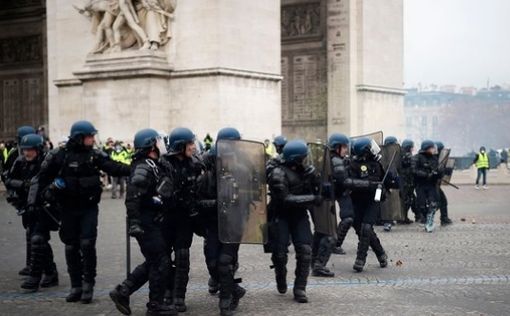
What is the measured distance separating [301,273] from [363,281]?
4.75 feet

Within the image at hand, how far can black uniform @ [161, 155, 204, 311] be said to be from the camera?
866 cm

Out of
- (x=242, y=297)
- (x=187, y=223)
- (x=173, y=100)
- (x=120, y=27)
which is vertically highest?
(x=120, y=27)

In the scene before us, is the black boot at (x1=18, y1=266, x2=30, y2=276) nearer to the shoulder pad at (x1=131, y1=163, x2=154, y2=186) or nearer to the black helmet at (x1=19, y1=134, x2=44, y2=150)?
the black helmet at (x1=19, y1=134, x2=44, y2=150)

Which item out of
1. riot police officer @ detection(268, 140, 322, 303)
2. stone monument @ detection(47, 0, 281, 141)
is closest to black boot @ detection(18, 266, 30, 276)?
riot police officer @ detection(268, 140, 322, 303)

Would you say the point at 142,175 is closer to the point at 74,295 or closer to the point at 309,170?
the point at 74,295

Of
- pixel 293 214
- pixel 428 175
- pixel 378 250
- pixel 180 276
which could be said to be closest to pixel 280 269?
pixel 293 214

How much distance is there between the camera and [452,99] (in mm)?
159375

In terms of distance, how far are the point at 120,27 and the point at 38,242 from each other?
1336 cm

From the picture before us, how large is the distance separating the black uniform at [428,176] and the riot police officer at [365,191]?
4021mm

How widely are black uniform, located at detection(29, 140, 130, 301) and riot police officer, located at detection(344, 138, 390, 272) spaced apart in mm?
3133

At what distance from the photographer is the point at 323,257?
1091 centimetres

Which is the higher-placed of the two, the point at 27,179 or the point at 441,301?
the point at 27,179

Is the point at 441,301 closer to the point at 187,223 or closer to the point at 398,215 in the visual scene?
the point at 187,223

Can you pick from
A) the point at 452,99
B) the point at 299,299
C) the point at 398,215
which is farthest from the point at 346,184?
the point at 452,99
